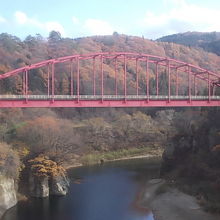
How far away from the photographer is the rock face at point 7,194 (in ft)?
104

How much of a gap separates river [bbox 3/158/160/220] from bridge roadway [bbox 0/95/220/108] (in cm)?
881

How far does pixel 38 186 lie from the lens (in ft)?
118

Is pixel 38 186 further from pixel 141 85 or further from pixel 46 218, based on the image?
pixel 141 85

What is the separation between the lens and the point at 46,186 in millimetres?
36125

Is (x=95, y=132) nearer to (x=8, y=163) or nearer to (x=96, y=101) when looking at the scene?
(x=96, y=101)

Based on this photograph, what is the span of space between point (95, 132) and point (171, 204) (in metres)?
31.5

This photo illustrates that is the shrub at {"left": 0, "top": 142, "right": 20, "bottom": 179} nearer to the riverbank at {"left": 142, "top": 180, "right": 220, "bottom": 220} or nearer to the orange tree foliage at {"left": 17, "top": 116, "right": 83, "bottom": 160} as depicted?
Result: the orange tree foliage at {"left": 17, "top": 116, "right": 83, "bottom": 160}

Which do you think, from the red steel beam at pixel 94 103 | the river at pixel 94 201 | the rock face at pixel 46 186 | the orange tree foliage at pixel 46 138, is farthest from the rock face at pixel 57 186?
the red steel beam at pixel 94 103

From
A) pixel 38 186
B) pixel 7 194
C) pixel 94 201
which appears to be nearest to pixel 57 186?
pixel 38 186

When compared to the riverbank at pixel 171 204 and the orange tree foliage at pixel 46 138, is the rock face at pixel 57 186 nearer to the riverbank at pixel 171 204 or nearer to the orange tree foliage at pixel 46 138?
the orange tree foliage at pixel 46 138

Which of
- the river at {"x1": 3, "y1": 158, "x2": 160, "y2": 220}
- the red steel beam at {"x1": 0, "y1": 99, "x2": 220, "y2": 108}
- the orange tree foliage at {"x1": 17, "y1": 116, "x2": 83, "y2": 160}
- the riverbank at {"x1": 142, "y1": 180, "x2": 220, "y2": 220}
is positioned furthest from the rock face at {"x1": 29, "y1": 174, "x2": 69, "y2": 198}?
the riverbank at {"x1": 142, "y1": 180, "x2": 220, "y2": 220}

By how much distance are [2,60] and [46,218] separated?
185 ft

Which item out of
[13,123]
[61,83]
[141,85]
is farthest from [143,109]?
[13,123]

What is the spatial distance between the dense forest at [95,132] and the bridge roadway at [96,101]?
391cm
